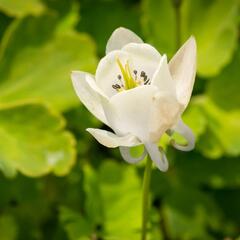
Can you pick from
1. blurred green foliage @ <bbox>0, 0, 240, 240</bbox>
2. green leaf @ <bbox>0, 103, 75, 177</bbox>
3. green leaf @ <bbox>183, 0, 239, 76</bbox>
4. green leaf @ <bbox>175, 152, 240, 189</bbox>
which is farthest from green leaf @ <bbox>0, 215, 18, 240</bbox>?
green leaf @ <bbox>183, 0, 239, 76</bbox>

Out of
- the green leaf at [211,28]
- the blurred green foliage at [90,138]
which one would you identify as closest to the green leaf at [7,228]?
the blurred green foliage at [90,138]

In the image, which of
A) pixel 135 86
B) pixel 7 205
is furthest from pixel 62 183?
pixel 135 86

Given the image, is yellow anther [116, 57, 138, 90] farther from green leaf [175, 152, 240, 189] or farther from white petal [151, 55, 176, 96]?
green leaf [175, 152, 240, 189]

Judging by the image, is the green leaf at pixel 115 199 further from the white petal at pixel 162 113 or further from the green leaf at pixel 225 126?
the white petal at pixel 162 113

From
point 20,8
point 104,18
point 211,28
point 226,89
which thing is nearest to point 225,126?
point 226,89

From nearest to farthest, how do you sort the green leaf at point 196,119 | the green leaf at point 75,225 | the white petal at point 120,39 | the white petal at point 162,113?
the white petal at point 162,113 < the white petal at point 120,39 < the green leaf at point 75,225 < the green leaf at point 196,119

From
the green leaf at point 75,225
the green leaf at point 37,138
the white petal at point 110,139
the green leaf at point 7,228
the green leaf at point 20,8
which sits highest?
the white petal at point 110,139

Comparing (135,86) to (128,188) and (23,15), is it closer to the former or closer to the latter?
(128,188)
